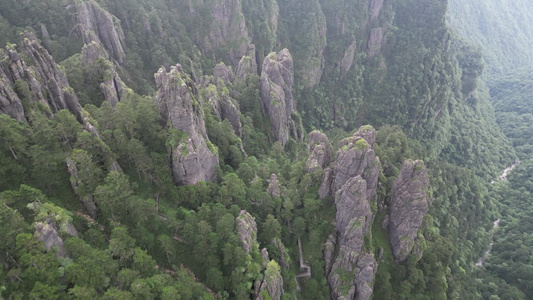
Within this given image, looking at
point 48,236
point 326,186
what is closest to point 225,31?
point 326,186

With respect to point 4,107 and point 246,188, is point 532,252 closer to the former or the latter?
point 246,188

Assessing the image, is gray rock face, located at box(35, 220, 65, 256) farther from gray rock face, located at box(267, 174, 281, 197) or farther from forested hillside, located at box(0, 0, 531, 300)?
gray rock face, located at box(267, 174, 281, 197)

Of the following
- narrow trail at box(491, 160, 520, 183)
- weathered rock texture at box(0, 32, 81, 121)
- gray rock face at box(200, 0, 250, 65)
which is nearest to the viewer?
Answer: weathered rock texture at box(0, 32, 81, 121)

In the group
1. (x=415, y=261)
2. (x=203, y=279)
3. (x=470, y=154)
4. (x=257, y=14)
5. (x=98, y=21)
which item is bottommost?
(x=470, y=154)

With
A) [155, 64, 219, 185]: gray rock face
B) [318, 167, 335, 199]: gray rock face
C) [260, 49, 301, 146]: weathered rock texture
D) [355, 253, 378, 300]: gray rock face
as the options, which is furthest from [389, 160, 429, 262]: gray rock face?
[260, 49, 301, 146]: weathered rock texture

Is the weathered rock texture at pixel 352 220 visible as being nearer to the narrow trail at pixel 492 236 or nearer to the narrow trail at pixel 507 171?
the narrow trail at pixel 492 236

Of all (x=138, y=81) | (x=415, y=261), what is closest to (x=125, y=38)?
(x=138, y=81)
